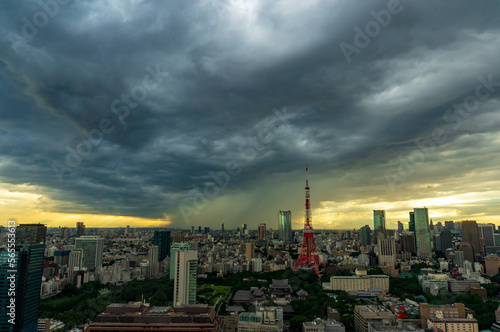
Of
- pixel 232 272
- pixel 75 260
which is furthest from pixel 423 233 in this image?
pixel 75 260

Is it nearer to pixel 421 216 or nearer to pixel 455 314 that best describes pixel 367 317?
pixel 455 314

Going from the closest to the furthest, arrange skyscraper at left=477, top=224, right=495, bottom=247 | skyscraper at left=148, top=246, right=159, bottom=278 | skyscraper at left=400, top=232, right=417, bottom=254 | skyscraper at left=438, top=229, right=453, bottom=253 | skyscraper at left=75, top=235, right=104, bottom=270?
skyscraper at left=148, top=246, right=159, bottom=278, skyscraper at left=75, top=235, right=104, bottom=270, skyscraper at left=477, top=224, right=495, bottom=247, skyscraper at left=400, top=232, right=417, bottom=254, skyscraper at left=438, top=229, right=453, bottom=253

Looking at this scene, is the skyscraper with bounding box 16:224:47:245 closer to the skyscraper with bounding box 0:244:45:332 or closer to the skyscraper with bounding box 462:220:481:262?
the skyscraper with bounding box 0:244:45:332

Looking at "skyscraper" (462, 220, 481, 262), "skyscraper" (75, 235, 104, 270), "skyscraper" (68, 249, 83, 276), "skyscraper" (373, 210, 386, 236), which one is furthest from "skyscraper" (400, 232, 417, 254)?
"skyscraper" (68, 249, 83, 276)

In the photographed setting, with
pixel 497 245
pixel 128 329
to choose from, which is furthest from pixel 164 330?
pixel 497 245

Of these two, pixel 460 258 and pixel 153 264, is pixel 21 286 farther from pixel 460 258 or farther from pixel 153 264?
pixel 460 258

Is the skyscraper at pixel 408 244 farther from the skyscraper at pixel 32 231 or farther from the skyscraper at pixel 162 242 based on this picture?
the skyscraper at pixel 32 231
